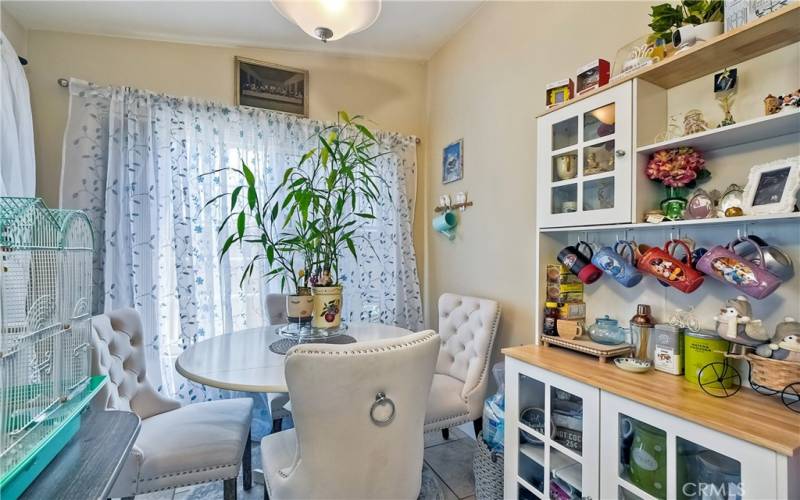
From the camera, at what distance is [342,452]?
1031mm

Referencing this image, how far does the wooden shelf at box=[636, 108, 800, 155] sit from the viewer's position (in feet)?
3.11

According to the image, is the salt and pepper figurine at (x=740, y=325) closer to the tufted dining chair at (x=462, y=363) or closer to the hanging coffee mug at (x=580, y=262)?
A: the hanging coffee mug at (x=580, y=262)

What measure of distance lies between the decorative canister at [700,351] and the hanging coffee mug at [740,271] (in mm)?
168

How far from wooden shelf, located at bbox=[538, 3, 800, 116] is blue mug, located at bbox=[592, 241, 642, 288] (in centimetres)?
60

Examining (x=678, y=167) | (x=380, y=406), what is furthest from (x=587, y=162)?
(x=380, y=406)

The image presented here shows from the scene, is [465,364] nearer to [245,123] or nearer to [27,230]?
[27,230]

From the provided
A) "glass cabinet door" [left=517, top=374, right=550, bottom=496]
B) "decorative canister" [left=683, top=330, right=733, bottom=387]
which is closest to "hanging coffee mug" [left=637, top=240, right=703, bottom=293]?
"decorative canister" [left=683, top=330, right=733, bottom=387]

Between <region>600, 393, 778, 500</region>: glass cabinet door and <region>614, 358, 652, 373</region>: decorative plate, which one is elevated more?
<region>614, 358, 652, 373</region>: decorative plate

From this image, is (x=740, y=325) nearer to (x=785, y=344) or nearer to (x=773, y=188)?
(x=785, y=344)

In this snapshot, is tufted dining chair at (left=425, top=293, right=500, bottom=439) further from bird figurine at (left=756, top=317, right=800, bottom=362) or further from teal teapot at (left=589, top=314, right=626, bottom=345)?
bird figurine at (left=756, top=317, right=800, bottom=362)

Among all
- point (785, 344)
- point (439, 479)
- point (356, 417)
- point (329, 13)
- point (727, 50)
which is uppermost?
point (329, 13)

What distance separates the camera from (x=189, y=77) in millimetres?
2400

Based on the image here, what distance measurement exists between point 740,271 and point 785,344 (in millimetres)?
212

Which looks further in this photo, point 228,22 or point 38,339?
point 228,22
